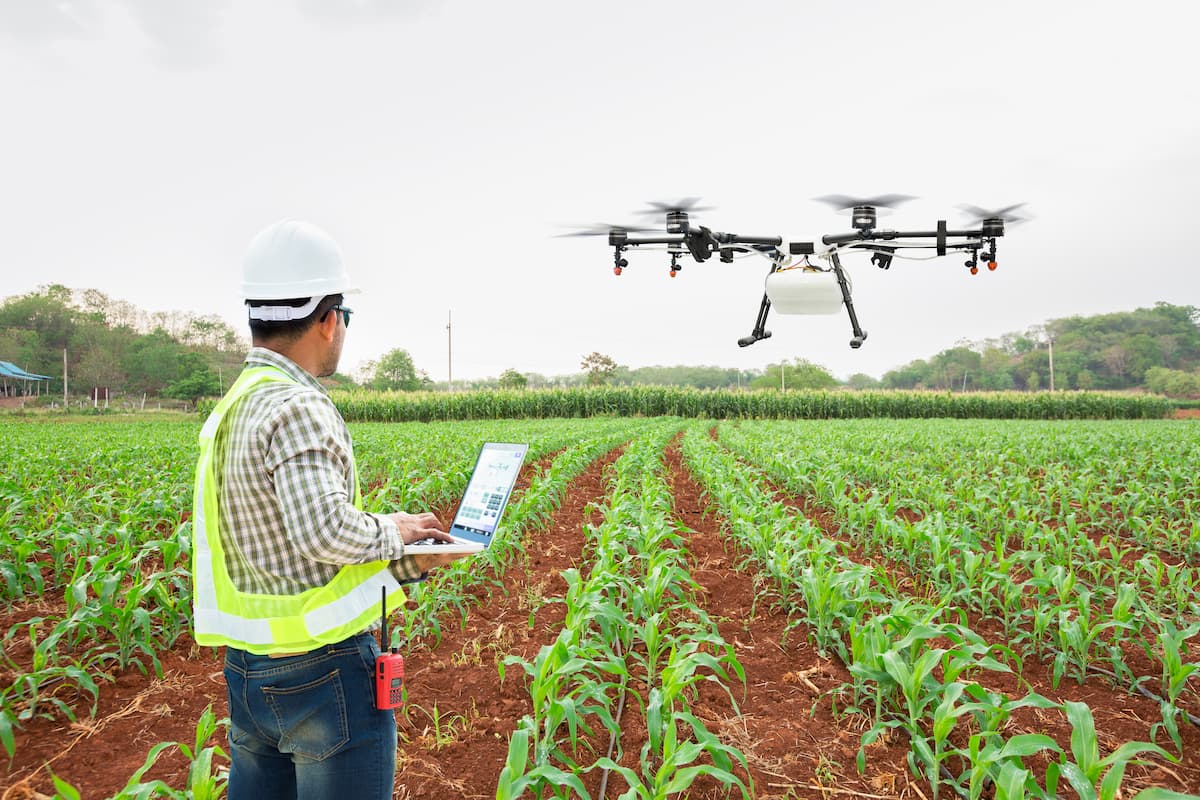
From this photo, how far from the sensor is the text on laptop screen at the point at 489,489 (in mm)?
1809

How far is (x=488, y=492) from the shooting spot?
1.88m

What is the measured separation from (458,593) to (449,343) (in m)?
42.4

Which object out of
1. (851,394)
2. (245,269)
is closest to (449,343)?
(851,394)

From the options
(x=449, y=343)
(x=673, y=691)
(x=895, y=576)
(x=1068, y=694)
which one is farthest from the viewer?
(x=449, y=343)

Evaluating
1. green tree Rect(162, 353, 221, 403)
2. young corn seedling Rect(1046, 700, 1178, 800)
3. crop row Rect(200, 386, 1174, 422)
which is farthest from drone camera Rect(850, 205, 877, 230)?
green tree Rect(162, 353, 221, 403)

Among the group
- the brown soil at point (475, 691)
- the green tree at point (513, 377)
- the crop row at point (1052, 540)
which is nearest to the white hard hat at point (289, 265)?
the brown soil at point (475, 691)

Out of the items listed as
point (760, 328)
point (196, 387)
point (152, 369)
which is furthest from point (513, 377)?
point (760, 328)

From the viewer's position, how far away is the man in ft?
4.33

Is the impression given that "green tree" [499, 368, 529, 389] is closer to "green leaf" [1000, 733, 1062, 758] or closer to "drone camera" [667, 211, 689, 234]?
"drone camera" [667, 211, 689, 234]

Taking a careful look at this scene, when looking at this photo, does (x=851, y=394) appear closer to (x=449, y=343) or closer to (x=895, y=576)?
(x=449, y=343)

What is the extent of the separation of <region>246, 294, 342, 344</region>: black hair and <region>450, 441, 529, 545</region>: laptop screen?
54cm

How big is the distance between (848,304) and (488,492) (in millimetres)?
6553

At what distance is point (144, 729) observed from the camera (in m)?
2.91

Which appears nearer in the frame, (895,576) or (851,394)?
(895,576)
